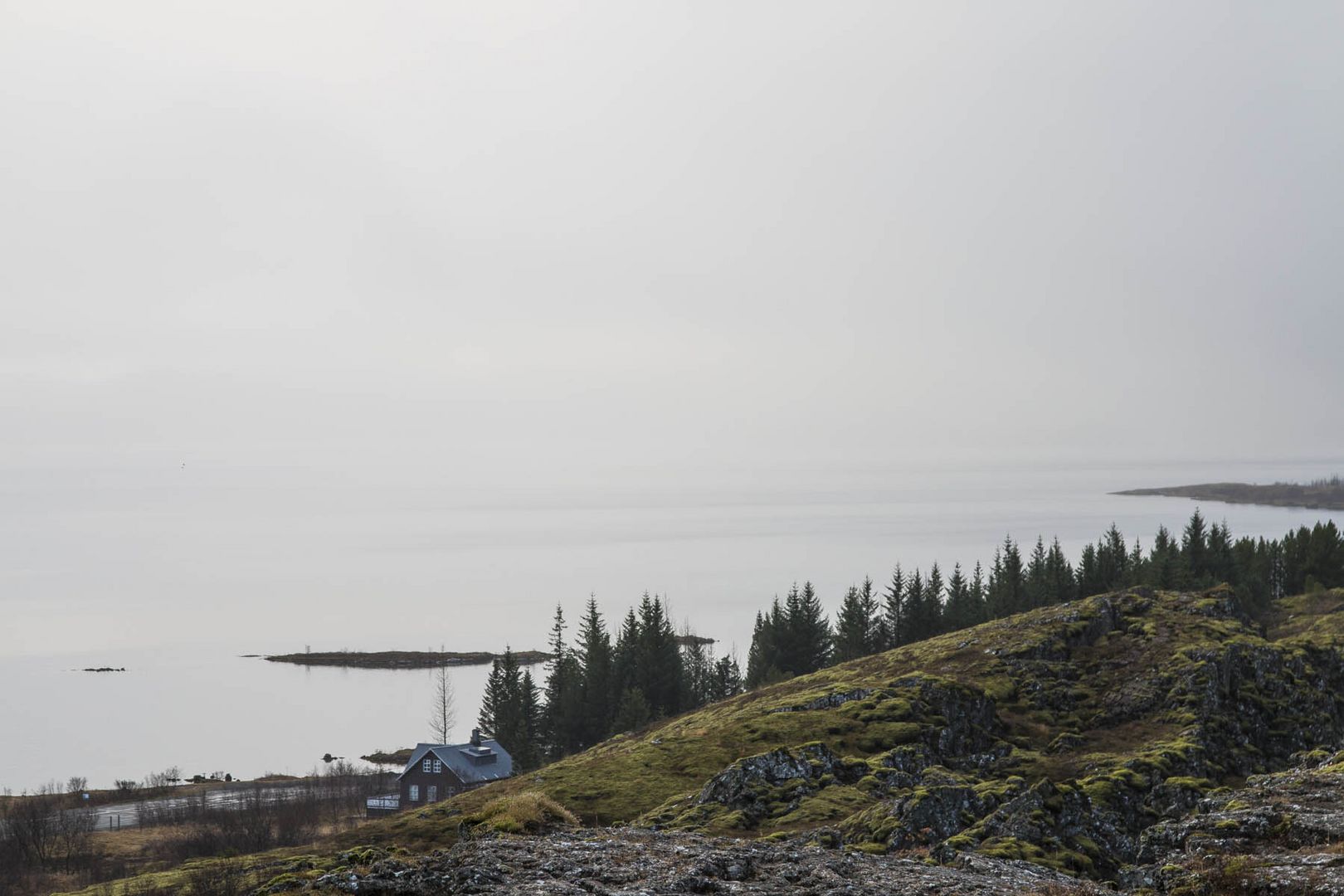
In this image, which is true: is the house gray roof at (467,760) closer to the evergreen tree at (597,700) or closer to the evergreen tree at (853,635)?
the evergreen tree at (597,700)

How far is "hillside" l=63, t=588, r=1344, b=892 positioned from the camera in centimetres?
3831

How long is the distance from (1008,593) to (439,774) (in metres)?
77.0

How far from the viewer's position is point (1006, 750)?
57219mm

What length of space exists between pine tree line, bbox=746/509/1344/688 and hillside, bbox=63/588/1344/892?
43.8 m

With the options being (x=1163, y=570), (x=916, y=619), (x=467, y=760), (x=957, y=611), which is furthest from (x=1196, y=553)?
(x=467, y=760)

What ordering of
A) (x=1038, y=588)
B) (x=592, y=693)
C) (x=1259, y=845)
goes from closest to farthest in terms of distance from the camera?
(x=1259, y=845) → (x=592, y=693) → (x=1038, y=588)

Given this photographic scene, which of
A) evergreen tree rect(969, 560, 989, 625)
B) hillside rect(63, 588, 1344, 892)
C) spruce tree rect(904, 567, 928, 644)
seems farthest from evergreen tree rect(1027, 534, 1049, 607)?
hillside rect(63, 588, 1344, 892)

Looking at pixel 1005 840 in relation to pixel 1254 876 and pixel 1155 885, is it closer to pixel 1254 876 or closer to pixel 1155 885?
pixel 1155 885

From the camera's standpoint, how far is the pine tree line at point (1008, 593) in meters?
124

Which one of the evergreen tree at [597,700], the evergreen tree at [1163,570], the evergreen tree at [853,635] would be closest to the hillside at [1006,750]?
the evergreen tree at [597,700]

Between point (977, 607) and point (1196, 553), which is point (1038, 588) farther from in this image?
point (1196, 553)

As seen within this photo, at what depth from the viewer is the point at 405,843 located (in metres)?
51.9

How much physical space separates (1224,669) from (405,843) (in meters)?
52.0

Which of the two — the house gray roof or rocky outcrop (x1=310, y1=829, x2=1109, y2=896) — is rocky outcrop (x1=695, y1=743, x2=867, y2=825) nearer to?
rocky outcrop (x1=310, y1=829, x2=1109, y2=896)
